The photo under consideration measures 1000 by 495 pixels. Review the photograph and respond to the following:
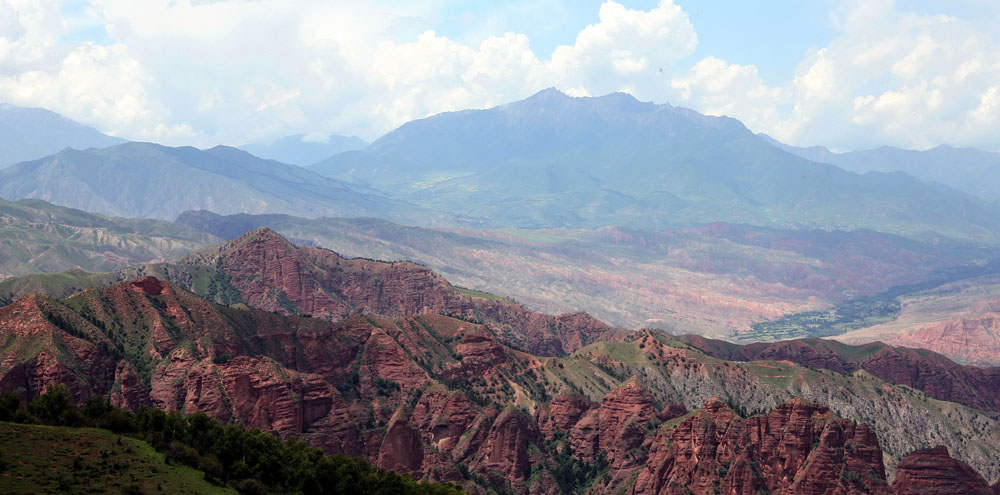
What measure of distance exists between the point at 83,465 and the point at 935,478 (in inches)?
3765

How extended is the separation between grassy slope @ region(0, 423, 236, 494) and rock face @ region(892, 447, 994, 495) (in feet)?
267

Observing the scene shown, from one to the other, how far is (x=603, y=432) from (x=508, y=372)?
33297 mm

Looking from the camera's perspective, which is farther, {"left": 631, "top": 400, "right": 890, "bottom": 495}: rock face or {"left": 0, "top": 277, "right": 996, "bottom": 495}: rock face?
{"left": 0, "top": 277, "right": 996, "bottom": 495}: rock face

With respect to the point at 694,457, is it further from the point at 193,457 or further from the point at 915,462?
the point at 193,457

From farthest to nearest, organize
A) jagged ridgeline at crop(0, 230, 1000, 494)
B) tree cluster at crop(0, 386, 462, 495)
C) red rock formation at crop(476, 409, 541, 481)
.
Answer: red rock formation at crop(476, 409, 541, 481) → jagged ridgeline at crop(0, 230, 1000, 494) → tree cluster at crop(0, 386, 462, 495)

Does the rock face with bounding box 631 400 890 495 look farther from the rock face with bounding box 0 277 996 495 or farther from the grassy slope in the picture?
the grassy slope

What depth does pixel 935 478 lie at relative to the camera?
11450 centimetres

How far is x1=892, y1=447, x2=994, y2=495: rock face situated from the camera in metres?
114

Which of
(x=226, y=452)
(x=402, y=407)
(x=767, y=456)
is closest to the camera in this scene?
(x=226, y=452)

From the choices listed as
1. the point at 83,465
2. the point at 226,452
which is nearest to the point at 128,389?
the point at 226,452

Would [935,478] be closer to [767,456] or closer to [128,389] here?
[767,456]

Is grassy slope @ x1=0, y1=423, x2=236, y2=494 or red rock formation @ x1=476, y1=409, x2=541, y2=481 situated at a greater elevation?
grassy slope @ x1=0, y1=423, x2=236, y2=494

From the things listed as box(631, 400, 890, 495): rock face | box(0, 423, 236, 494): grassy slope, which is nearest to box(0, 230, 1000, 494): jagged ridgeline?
box(631, 400, 890, 495): rock face

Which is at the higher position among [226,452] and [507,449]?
[226,452]
